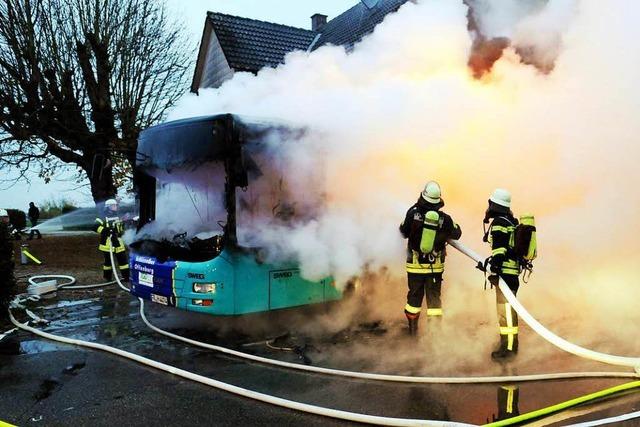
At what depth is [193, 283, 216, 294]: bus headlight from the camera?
19.3ft

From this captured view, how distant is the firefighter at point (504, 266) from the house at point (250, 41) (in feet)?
37.7

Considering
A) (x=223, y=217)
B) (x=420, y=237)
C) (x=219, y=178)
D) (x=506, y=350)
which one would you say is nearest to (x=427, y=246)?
(x=420, y=237)

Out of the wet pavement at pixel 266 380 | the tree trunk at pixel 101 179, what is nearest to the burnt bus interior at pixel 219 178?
the wet pavement at pixel 266 380

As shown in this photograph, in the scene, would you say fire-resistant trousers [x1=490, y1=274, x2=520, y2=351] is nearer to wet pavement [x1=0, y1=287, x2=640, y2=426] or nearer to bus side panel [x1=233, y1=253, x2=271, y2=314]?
wet pavement [x1=0, y1=287, x2=640, y2=426]

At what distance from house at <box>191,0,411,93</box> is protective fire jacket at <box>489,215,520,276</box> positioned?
11.7 m

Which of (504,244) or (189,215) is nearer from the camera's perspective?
(504,244)

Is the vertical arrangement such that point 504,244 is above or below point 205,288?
above

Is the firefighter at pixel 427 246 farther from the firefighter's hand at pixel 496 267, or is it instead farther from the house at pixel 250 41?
the house at pixel 250 41

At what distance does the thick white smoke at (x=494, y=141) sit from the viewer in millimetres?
6578

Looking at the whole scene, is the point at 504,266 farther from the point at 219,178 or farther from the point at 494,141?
the point at 219,178

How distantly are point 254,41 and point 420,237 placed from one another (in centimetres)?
1435

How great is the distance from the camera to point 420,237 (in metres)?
5.75

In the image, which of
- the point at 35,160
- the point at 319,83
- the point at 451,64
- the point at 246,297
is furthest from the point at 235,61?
the point at 246,297

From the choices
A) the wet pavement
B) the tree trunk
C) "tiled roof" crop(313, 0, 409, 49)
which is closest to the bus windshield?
the wet pavement
